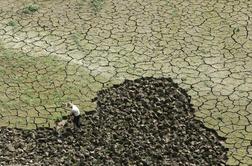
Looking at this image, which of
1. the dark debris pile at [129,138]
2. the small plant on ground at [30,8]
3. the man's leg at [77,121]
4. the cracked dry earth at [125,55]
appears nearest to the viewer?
the dark debris pile at [129,138]

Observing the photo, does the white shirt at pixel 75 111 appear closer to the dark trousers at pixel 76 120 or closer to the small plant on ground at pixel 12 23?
the dark trousers at pixel 76 120

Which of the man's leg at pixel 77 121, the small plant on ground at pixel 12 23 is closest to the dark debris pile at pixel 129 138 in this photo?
the man's leg at pixel 77 121

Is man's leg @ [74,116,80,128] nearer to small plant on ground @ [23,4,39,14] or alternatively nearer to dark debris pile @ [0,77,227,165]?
dark debris pile @ [0,77,227,165]

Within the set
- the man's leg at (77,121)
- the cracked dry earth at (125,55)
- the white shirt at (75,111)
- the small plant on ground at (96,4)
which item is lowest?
the man's leg at (77,121)

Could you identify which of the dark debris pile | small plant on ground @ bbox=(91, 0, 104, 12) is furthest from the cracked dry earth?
the dark debris pile

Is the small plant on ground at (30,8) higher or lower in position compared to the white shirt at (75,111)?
higher

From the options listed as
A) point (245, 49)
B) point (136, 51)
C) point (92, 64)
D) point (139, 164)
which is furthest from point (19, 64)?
point (245, 49)
